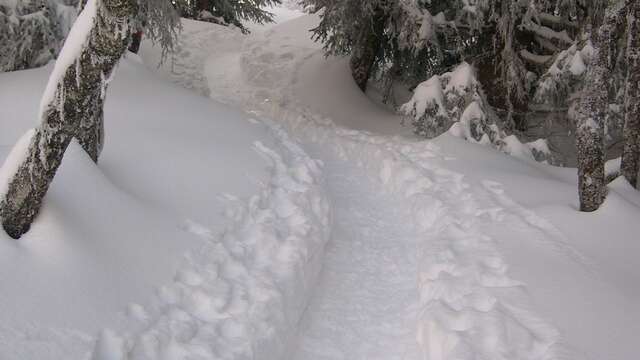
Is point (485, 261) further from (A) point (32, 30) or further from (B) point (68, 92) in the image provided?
(A) point (32, 30)

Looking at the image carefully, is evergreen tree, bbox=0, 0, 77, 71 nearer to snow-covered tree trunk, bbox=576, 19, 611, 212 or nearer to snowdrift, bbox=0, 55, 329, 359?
snowdrift, bbox=0, 55, 329, 359

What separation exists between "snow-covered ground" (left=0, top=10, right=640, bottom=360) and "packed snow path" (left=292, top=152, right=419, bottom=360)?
0.02 metres

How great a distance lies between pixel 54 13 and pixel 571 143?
35.9 feet

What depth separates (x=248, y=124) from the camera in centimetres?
930

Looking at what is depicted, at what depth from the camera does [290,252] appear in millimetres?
5777

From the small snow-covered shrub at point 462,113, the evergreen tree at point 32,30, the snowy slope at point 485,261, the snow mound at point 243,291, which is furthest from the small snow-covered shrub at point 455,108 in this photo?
the evergreen tree at point 32,30

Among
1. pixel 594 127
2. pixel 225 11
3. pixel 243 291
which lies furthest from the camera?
pixel 225 11

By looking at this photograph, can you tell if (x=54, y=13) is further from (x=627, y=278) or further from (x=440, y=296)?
(x=627, y=278)

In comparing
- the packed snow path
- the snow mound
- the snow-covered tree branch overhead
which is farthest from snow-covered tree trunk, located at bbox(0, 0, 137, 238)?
the snow-covered tree branch overhead

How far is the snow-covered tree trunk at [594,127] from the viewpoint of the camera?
631 cm

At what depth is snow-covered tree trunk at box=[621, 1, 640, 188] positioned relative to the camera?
705cm

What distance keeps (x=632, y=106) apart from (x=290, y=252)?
5402 millimetres

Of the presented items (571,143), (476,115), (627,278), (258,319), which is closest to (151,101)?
(258,319)

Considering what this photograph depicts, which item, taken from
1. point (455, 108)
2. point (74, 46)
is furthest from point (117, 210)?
point (455, 108)
